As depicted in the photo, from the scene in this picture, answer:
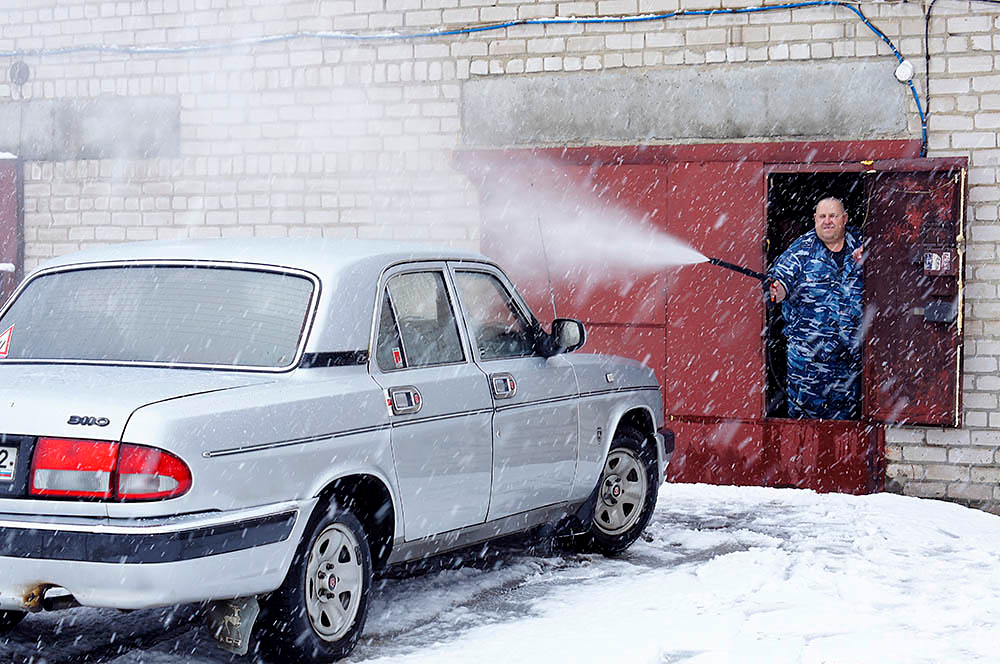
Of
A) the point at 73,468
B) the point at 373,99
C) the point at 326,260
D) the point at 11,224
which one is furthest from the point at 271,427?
the point at 11,224

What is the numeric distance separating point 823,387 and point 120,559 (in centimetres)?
766

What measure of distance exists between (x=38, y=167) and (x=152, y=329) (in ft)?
25.7

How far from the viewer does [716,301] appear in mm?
10703

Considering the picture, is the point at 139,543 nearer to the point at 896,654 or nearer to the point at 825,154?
the point at 896,654

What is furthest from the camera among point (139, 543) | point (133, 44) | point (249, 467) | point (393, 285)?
point (133, 44)

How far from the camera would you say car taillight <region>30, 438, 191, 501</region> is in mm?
4520

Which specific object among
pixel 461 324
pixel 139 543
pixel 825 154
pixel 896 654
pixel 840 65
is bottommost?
pixel 896 654

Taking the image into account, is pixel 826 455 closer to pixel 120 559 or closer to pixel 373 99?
pixel 373 99

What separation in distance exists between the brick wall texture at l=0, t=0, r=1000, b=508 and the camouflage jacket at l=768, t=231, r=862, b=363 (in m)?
0.91

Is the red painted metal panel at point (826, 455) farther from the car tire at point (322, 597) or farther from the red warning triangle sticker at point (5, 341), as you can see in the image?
the red warning triangle sticker at point (5, 341)

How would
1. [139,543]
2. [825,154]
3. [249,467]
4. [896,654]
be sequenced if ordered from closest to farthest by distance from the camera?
[139,543]
[249,467]
[896,654]
[825,154]

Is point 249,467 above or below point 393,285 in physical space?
below

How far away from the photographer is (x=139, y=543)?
14.8 ft

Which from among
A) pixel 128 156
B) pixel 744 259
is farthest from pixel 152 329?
pixel 128 156
